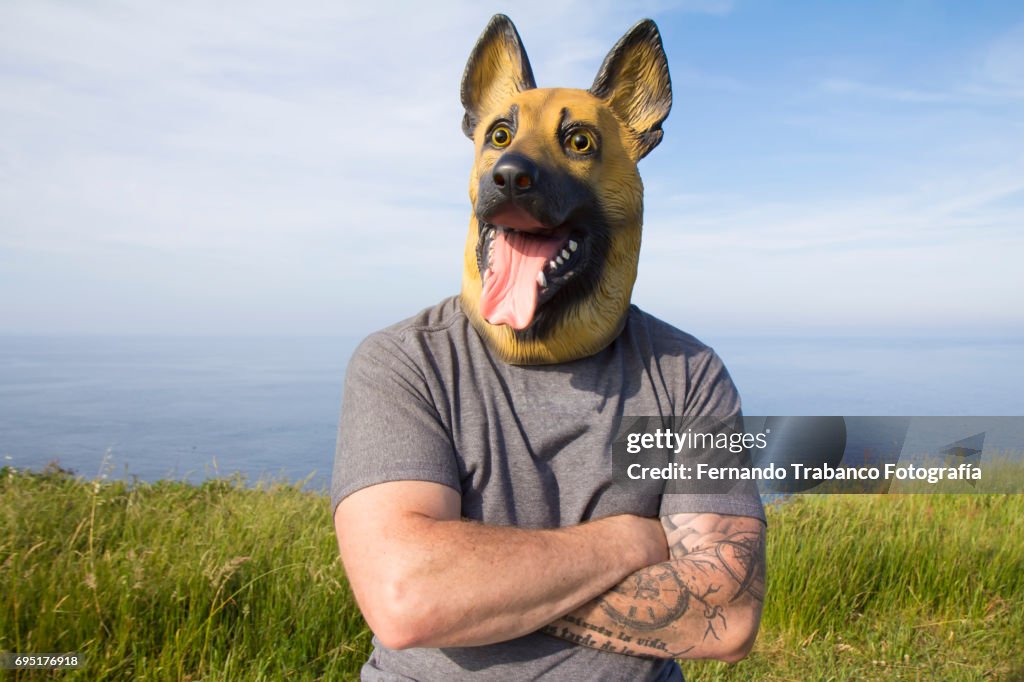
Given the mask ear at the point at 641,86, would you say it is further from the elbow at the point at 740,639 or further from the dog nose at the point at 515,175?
the elbow at the point at 740,639

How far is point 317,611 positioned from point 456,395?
168 centimetres

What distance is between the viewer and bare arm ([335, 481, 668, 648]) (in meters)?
1.68

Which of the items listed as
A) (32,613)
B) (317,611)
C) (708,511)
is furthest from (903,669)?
(32,613)

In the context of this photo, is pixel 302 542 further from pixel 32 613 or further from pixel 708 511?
pixel 708 511

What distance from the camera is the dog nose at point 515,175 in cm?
192

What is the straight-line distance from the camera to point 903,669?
11.9ft

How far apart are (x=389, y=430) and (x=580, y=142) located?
94cm

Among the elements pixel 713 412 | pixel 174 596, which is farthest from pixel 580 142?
pixel 174 596

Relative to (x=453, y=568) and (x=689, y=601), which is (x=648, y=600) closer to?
(x=689, y=601)

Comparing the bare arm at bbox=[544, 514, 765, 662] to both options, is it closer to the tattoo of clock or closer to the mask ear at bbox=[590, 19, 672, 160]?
the tattoo of clock

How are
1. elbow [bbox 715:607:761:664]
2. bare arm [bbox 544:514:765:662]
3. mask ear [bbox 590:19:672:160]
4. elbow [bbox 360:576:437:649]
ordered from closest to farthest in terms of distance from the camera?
elbow [bbox 360:576:437:649] < bare arm [bbox 544:514:765:662] < elbow [bbox 715:607:761:664] < mask ear [bbox 590:19:672:160]

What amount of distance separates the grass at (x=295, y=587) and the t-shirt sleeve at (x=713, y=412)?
5.51 feet

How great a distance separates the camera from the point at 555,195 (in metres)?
1.99

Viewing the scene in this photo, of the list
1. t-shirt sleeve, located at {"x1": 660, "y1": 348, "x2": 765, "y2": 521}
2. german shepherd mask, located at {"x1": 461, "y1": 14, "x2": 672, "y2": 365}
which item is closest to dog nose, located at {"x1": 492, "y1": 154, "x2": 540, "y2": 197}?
german shepherd mask, located at {"x1": 461, "y1": 14, "x2": 672, "y2": 365}
